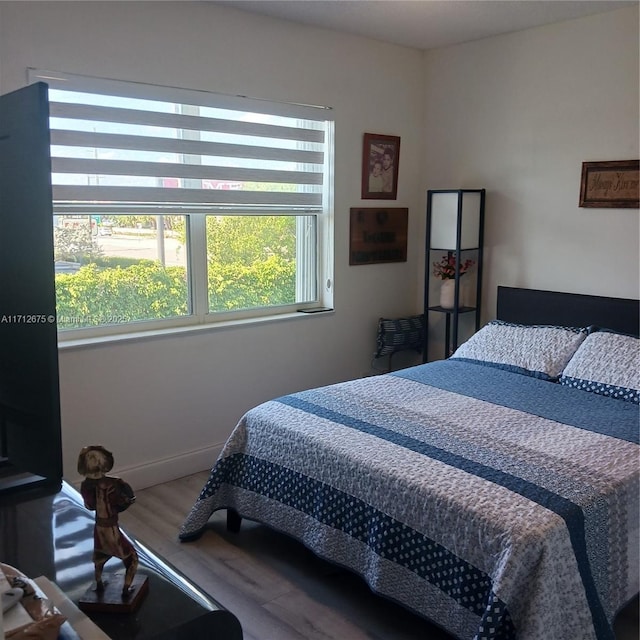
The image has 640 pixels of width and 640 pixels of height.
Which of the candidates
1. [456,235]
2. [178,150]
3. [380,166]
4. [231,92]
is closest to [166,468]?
[178,150]

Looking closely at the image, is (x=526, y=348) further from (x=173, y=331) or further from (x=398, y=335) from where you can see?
(x=173, y=331)

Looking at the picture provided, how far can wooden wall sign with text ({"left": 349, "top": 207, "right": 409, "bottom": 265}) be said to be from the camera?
165 inches

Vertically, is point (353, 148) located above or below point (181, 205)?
above

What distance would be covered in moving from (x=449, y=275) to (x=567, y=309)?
0.76 m

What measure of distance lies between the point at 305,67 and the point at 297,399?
77.4 inches

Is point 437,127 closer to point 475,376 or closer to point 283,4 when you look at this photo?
point 283,4

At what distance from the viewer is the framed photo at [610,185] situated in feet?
11.4

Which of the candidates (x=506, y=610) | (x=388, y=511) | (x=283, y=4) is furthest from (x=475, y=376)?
(x=283, y=4)

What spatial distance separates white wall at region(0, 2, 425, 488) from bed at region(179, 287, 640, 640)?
741 mm

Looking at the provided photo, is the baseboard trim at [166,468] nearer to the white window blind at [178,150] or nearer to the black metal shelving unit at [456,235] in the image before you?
the white window blind at [178,150]

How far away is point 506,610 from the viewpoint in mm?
1895

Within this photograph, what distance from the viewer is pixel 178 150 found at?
3352 millimetres

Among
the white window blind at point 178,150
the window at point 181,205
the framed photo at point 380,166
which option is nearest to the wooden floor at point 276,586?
the window at point 181,205

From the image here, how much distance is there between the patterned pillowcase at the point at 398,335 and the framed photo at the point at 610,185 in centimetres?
129
